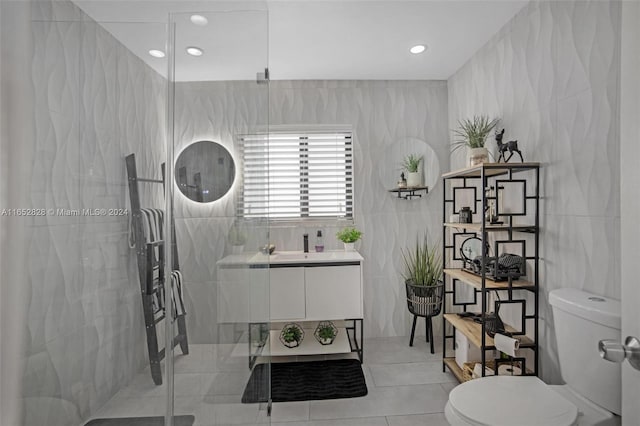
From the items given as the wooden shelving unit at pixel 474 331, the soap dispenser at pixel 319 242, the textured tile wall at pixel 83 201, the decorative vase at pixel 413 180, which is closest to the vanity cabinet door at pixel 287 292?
the soap dispenser at pixel 319 242

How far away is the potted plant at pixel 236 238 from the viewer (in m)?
1.39

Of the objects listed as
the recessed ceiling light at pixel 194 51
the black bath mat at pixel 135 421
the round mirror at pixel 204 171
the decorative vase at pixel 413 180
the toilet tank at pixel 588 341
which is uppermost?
the recessed ceiling light at pixel 194 51

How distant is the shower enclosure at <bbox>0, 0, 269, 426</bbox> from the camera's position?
3.93ft

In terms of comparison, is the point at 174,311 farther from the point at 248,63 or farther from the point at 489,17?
the point at 489,17

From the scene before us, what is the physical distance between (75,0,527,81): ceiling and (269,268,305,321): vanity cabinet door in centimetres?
146

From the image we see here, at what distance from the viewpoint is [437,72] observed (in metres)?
3.13

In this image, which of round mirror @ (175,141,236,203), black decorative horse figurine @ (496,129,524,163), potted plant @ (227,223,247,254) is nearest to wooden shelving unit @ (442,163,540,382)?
black decorative horse figurine @ (496,129,524,163)

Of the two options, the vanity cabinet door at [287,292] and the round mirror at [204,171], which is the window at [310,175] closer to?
the vanity cabinet door at [287,292]

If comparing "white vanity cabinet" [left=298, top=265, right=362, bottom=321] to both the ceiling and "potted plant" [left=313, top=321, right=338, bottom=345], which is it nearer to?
"potted plant" [left=313, top=321, right=338, bottom=345]

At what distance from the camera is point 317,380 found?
256 centimetres

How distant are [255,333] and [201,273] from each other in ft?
1.52

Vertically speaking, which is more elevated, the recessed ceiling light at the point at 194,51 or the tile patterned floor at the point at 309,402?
the recessed ceiling light at the point at 194,51

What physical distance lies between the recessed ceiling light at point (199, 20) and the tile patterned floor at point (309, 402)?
1111 millimetres

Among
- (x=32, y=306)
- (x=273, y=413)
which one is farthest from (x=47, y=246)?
(x=273, y=413)
